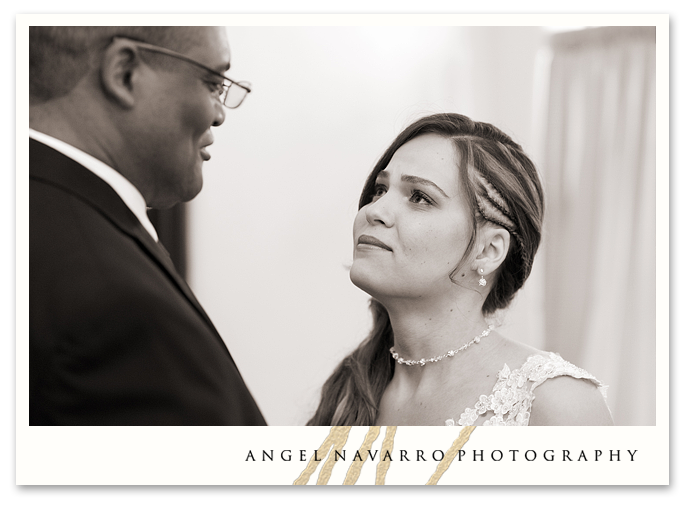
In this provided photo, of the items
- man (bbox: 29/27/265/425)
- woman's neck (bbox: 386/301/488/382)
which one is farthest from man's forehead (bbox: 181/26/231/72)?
woman's neck (bbox: 386/301/488/382)

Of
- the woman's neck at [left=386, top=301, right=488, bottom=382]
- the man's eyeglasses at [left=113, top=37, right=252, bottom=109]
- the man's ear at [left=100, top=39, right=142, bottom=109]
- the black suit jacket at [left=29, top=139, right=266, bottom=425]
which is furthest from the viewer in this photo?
the woman's neck at [left=386, top=301, right=488, bottom=382]

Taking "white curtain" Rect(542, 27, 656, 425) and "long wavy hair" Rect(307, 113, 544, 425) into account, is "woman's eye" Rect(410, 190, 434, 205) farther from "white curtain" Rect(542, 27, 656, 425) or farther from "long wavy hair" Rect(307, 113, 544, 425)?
"white curtain" Rect(542, 27, 656, 425)

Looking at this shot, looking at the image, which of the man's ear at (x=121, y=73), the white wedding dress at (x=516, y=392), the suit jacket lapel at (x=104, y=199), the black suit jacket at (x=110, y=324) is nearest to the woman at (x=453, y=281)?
the white wedding dress at (x=516, y=392)

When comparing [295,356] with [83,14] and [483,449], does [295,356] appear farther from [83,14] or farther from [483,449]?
[83,14]

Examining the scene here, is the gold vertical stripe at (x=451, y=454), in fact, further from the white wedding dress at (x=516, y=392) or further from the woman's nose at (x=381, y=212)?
the woman's nose at (x=381, y=212)

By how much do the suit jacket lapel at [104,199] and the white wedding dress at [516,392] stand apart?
3.12ft

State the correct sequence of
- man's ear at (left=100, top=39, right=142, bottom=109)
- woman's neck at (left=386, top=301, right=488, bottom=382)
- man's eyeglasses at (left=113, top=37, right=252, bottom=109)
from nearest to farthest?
man's ear at (left=100, top=39, right=142, bottom=109)
man's eyeglasses at (left=113, top=37, right=252, bottom=109)
woman's neck at (left=386, top=301, right=488, bottom=382)

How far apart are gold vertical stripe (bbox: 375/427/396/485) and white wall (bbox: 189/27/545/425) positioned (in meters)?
0.28

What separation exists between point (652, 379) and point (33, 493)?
7.17ft

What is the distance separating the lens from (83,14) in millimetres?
1958

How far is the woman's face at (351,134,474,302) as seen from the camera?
1.94 metres

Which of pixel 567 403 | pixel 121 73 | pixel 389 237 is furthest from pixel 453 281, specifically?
pixel 121 73

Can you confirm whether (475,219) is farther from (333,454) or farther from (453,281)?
(333,454)

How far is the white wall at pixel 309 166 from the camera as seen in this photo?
Result: 2041 millimetres
